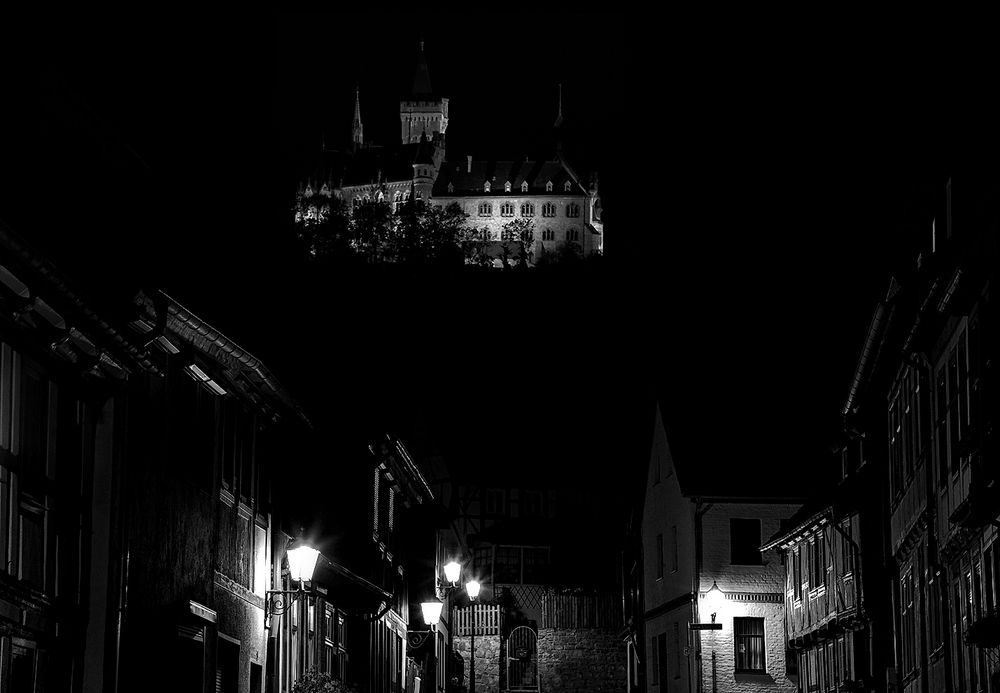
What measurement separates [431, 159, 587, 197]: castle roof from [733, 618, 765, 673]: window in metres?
134

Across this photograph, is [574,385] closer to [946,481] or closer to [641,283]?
[641,283]

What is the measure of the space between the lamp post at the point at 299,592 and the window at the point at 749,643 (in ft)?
56.8

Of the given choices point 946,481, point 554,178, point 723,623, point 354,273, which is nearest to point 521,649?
point 723,623

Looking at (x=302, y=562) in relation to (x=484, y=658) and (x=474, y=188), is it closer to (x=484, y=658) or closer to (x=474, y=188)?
(x=484, y=658)

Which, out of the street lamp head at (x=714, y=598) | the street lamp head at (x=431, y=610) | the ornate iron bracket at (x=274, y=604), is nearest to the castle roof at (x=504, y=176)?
the street lamp head at (x=714, y=598)

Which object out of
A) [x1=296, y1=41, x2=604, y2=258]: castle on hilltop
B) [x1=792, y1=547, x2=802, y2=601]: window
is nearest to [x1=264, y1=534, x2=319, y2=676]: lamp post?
[x1=792, y1=547, x2=802, y2=601]: window

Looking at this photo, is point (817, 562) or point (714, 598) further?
point (714, 598)

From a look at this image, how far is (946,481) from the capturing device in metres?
19.5

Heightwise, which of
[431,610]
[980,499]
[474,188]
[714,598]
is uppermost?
[474,188]

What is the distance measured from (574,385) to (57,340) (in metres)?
76.1

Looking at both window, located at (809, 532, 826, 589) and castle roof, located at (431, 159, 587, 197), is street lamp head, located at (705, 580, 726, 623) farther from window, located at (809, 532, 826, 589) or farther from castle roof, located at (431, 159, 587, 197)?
castle roof, located at (431, 159, 587, 197)

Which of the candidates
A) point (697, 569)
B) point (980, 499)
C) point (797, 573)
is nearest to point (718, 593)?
point (697, 569)

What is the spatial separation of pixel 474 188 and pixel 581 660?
128m

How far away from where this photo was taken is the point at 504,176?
176 meters
